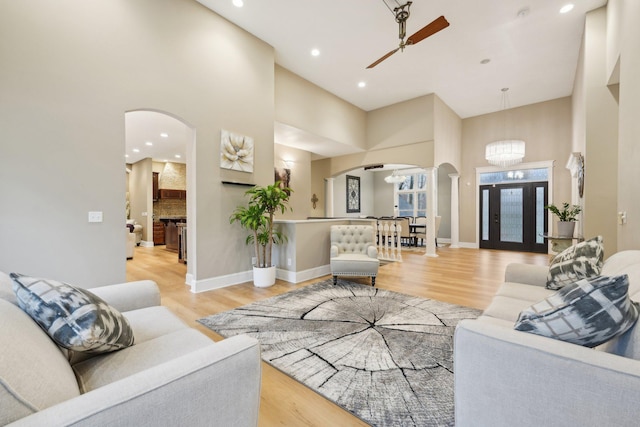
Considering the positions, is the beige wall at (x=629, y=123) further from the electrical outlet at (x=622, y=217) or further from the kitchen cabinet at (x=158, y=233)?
the kitchen cabinet at (x=158, y=233)

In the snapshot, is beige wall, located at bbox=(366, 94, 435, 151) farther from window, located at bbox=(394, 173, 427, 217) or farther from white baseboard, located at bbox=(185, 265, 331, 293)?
white baseboard, located at bbox=(185, 265, 331, 293)

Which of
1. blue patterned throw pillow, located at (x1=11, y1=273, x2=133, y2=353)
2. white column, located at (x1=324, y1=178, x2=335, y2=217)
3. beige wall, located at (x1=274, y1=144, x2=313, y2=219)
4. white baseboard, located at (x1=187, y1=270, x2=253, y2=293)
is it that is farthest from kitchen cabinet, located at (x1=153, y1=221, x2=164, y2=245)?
blue patterned throw pillow, located at (x1=11, y1=273, x2=133, y2=353)

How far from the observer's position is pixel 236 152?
4.26 m

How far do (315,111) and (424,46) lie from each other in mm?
2495

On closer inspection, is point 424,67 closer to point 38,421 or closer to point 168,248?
point 38,421

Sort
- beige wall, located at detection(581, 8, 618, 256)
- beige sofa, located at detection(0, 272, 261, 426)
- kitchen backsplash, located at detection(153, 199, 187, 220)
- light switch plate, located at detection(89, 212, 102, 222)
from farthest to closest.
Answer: kitchen backsplash, located at detection(153, 199, 187, 220) < beige wall, located at detection(581, 8, 618, 256) < light switch plate, located at detection(89, 212, 102, 222) < beige sofa, located at detection(0, 272, 261, 426)

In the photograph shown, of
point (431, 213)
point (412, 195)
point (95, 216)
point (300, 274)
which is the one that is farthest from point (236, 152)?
point (412, 195)

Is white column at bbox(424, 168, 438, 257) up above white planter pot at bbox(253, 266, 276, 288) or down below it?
above

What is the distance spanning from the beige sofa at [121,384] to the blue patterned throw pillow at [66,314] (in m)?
0.04

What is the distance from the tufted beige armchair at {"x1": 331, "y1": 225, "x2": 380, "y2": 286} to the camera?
4027mm

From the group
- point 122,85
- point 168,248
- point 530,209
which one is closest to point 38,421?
point 122,85

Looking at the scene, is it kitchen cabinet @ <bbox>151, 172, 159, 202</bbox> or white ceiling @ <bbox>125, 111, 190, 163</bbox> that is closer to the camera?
white ceiling @ <bbox>125, 111, 190, 163</bbox>

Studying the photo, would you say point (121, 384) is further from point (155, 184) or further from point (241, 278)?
point (155, 184)

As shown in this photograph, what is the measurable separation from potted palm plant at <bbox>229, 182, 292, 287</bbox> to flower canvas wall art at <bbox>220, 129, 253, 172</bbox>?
1.42 ft
